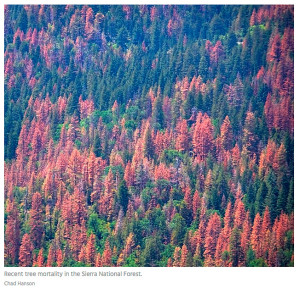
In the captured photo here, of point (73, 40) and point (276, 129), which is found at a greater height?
point (73, 40)

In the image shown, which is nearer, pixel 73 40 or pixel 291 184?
pixel 291 184

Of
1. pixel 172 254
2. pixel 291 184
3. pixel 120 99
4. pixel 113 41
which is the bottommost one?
pixel 172 254

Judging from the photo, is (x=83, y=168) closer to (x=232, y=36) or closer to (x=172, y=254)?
(x=172, y=254)

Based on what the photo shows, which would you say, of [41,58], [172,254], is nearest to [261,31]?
[41,58]

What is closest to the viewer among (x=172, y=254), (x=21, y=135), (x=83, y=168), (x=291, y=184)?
(x=172, y=254)

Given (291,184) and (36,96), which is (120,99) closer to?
(36,96)

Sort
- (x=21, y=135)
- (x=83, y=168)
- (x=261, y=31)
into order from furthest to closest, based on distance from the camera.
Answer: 1. (x=261, y=31)
2. (x=21, y=135)
3. (x=83, y=168)

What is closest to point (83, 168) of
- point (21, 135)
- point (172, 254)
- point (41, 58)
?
point (21, 135)
